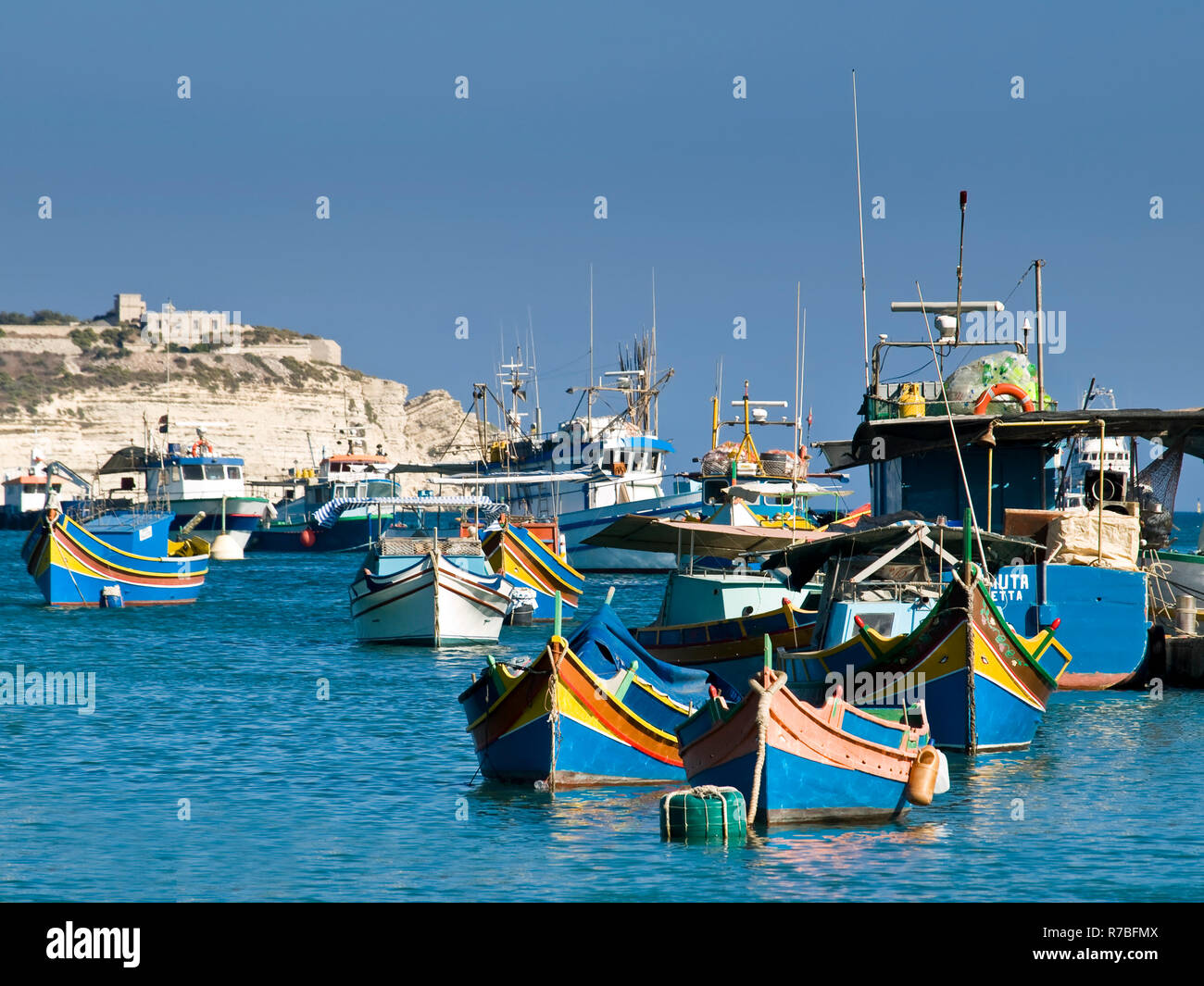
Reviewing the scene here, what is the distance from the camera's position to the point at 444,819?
17.3 m

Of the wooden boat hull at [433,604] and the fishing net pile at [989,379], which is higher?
the fishing net pile at [989,379]

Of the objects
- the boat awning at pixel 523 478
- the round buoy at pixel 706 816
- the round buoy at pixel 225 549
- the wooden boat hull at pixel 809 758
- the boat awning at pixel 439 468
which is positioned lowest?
the round buoy at pixel 225 549

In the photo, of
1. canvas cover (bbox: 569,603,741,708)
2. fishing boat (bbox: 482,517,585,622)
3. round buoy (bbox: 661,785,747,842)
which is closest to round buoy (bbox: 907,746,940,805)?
round buoy (bbox: 661,785,747,842)

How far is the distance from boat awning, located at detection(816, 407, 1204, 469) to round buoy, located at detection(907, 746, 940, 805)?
36.1ft

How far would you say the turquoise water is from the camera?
14.2m

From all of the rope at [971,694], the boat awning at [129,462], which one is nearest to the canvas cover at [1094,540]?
the rope at [971,694]

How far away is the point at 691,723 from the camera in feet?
54.4

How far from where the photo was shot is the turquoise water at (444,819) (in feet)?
46.7

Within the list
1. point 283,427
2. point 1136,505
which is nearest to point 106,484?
point 283,427

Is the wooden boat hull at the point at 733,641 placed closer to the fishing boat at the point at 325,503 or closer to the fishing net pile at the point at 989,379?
the fishing net pile at the point at 989,379

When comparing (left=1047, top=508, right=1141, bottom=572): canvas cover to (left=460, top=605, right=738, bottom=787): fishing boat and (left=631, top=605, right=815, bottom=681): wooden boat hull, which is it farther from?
(left=460, top=605, right=738, bottom=787): fishing boat

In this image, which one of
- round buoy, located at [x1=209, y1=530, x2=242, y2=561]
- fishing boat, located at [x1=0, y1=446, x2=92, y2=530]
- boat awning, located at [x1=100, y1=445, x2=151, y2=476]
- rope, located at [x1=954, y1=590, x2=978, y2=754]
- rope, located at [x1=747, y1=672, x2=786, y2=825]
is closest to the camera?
rope, located at [x1=747, y1=672, x2=786, y2=825]

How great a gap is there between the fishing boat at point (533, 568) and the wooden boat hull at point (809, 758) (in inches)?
1114
